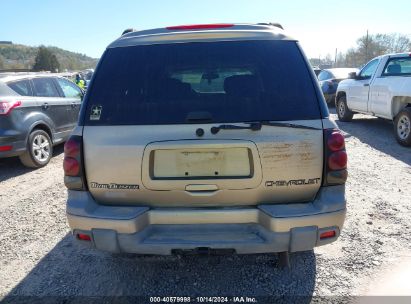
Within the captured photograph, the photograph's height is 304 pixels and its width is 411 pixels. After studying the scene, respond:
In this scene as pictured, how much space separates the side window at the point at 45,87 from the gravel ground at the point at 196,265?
2.77 meters

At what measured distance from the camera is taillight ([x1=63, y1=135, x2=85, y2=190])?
2256mm

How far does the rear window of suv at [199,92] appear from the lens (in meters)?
2.17

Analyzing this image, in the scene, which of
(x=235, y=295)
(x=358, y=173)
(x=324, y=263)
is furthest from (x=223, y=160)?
(x=358, y=173)

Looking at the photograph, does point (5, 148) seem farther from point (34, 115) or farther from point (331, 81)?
point (331, 81)

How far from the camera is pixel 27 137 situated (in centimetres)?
559

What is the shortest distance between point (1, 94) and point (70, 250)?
3.52 meters

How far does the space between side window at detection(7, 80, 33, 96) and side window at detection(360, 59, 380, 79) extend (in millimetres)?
7879

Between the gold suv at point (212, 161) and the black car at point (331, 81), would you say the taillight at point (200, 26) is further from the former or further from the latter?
the black car at point (331, 81)

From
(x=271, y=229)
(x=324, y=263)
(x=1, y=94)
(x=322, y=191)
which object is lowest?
(x=324, y=263)

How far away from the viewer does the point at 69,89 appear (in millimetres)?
7332

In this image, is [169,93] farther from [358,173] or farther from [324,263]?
[358,173]

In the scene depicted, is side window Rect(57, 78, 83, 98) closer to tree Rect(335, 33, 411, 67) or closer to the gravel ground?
the gravel ground

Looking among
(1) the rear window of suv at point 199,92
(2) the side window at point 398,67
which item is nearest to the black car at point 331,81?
(2) the side window at point 398,67

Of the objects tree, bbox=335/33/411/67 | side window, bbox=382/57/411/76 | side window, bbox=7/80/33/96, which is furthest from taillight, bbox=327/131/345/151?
tree, bbox=335/33/411/67
